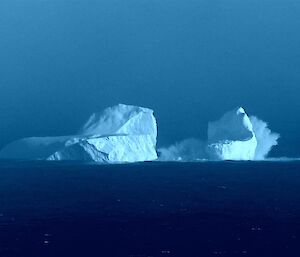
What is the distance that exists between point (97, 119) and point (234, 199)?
58.6 metres

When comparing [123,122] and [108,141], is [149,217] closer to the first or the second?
[108,141]

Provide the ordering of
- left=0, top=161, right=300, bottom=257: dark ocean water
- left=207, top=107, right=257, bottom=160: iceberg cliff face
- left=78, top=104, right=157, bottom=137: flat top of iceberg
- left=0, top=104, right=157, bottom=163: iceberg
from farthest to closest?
left=78, top=104, right=157, bottom=137: flat top of iceberg < left=207, top=107, right=257, bottom=160: iceberg cliff face < left=0, top=104, right=157, bottom=163: iceberg < left=0, top=161, right=300, bottom=257: dark ocean water

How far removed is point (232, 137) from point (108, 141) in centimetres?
2113

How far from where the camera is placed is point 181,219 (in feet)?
188

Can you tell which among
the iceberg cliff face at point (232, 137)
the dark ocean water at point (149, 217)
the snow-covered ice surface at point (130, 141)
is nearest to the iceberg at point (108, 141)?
the snow-covered ice surface at point (130, 141)

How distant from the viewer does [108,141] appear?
10944 centimetres

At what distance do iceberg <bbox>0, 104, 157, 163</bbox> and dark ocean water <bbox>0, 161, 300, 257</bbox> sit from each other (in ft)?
49.6

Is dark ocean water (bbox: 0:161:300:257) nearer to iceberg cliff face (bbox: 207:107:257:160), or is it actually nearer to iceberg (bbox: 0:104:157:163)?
iceberg (bbox: 0:104:157:163)

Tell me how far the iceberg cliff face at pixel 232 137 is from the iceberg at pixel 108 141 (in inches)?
381

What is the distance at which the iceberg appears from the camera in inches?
4390

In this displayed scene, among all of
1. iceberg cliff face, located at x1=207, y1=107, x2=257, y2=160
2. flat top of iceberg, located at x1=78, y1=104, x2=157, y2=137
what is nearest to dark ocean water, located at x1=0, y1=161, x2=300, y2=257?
iceberg cliff face, located at x1=207, y1=107, x2=257, y2=160

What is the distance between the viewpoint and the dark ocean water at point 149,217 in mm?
46219

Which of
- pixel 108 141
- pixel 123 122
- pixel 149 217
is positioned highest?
pixel 123 122

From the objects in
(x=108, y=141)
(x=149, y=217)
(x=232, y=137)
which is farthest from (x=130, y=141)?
(x=149, y=217)
